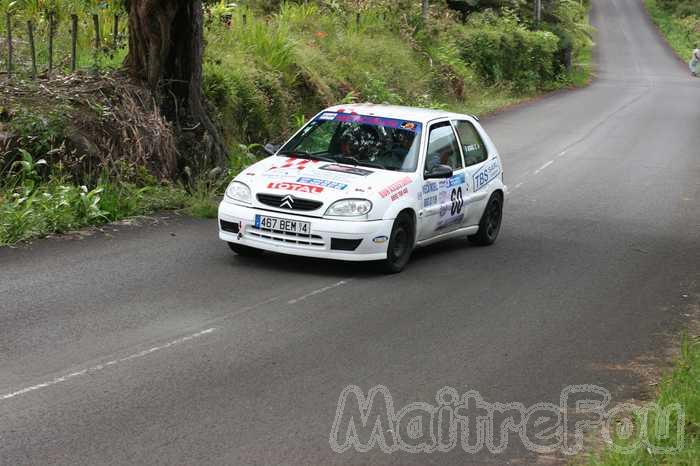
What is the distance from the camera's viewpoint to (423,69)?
104ft

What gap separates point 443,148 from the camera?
492 inches

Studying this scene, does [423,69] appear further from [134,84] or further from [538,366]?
[538,366]

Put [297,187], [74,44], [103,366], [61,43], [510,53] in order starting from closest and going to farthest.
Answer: [103,366] < [297,187] < [74,44] < [61,43] < [510,53]

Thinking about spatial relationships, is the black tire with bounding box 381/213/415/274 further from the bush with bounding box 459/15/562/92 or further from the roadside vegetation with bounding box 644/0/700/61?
the roadside vegetation with bounding box 644/0/700/61

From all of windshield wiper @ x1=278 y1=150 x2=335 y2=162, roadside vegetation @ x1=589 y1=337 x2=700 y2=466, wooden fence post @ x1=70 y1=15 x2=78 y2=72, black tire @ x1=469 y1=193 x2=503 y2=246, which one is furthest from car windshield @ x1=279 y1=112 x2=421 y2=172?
wooden fence post @ x1=70 y1=15 x2=78 y2=72

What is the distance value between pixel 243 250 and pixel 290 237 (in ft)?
2.93

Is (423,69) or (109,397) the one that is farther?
(423,69)

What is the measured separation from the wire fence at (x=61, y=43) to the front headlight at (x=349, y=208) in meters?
6.13

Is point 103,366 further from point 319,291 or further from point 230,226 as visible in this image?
point 230,226

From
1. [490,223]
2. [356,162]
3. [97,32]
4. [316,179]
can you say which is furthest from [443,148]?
[97,32]

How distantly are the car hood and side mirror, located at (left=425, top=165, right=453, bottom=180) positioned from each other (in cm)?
36

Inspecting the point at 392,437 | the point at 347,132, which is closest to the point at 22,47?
the point at 347,132

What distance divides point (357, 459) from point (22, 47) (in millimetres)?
12224

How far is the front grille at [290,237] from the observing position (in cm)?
1082
